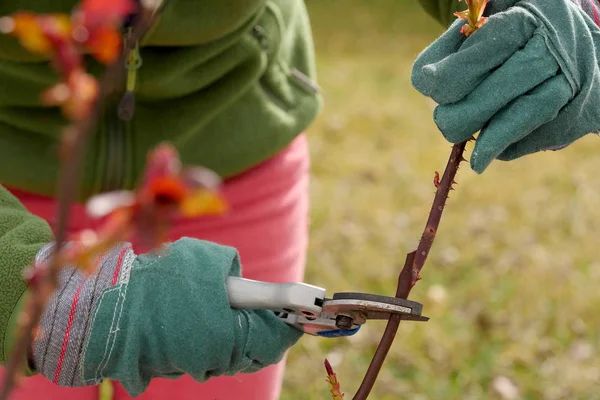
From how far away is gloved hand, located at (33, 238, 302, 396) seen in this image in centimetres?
96

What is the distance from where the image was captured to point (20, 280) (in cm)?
100

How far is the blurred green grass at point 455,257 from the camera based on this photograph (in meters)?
2.45

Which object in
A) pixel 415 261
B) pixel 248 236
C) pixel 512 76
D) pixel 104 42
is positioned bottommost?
pixel 248 236

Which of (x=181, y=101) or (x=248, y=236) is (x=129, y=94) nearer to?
(x=181, y=101)

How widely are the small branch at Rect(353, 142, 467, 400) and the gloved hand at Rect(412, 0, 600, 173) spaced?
4cm

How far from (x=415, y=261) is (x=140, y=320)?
0.33 m

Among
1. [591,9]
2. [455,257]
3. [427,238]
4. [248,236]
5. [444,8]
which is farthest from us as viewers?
[455,257]

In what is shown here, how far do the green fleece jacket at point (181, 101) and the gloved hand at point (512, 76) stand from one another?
0.39 metres

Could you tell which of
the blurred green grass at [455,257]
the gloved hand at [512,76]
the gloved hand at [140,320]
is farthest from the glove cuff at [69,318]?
the blurred green grass at [455,257]

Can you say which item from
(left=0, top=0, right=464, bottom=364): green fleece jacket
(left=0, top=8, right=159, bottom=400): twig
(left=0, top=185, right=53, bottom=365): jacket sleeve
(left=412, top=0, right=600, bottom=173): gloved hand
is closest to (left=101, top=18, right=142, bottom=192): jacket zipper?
(left=0, top=0, right=464, bottom=364): green fleece jacket

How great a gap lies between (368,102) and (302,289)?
428 cm

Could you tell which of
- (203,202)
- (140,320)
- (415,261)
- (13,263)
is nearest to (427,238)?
(415,261)

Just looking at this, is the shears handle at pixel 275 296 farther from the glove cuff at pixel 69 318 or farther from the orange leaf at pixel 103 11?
the orange leaf at pixel 103 11

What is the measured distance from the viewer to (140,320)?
3.16 ft
